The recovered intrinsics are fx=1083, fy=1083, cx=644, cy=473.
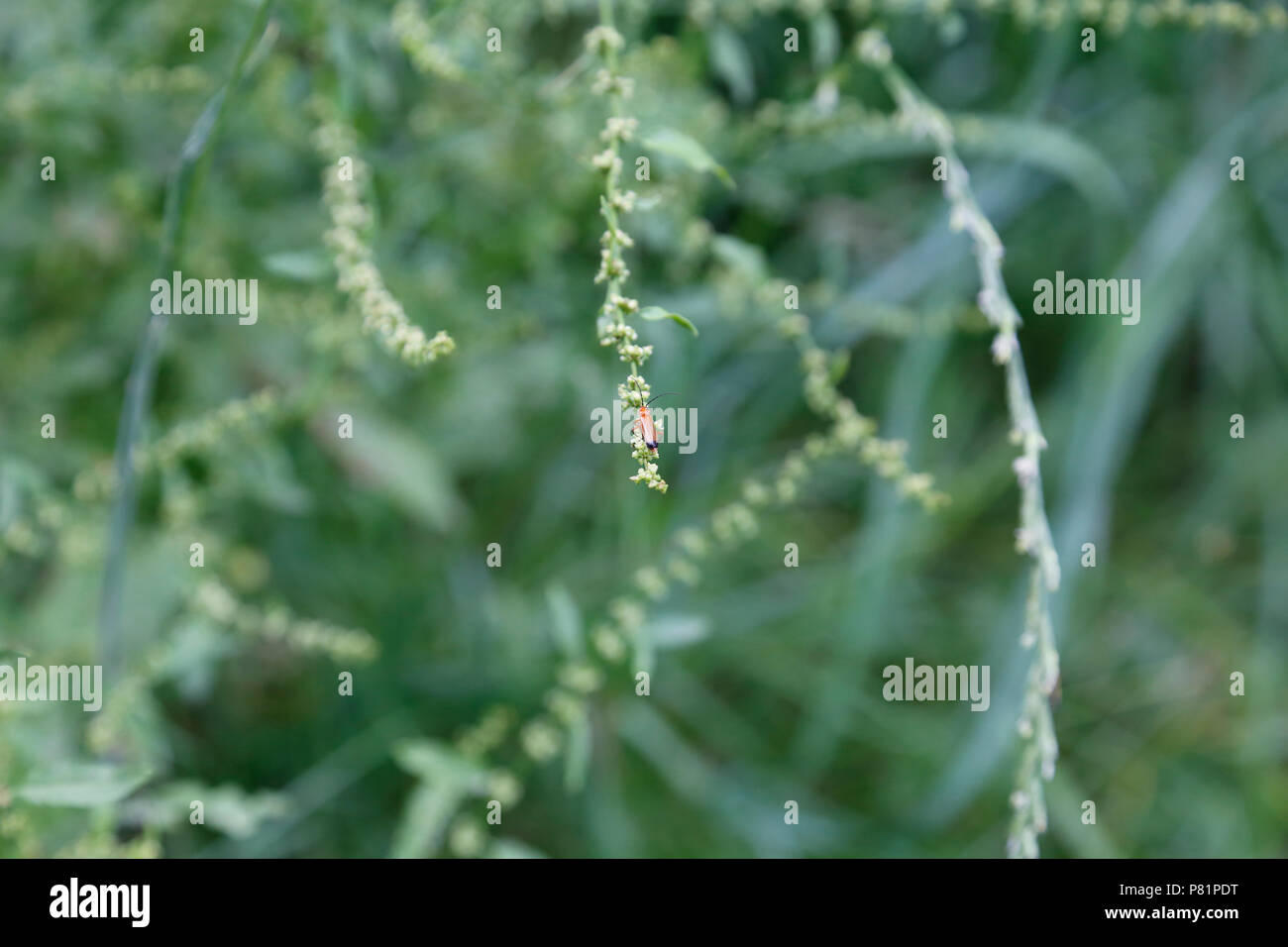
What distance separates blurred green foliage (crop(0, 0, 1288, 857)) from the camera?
1821 millimetres

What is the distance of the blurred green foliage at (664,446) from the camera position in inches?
71.7

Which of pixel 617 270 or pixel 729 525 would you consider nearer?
pixel 617 270

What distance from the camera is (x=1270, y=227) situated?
9.36ft

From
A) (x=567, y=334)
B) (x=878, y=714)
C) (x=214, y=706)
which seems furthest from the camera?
(x=878, y=714)

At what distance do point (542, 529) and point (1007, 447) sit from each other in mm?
1233

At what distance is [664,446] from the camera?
2.57m

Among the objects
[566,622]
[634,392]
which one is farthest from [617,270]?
[566,622]

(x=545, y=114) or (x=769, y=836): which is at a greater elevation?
(x=545, y=114)

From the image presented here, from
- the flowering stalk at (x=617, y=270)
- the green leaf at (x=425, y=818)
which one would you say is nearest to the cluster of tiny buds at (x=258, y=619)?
the green leaf at (x=425, y=818)

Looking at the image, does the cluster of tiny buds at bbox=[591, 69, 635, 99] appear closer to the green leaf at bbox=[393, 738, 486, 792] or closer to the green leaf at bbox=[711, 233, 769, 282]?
the green leaf at bbox=[711, 233, 769, 282]

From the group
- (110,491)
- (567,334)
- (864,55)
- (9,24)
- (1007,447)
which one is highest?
(9,24)

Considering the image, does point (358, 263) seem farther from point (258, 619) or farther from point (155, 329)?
point (258, 619)

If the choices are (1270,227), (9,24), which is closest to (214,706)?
(9,24)
